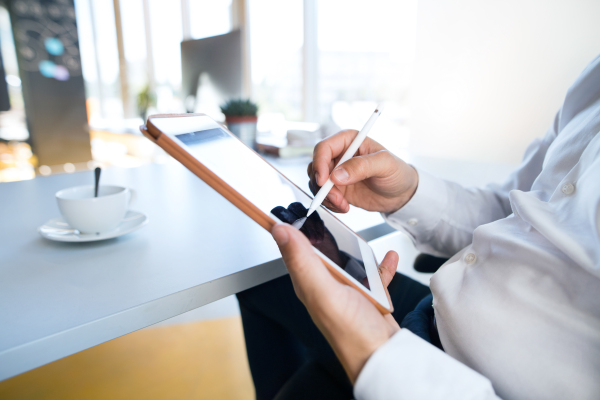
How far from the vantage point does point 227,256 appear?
485 millimetres

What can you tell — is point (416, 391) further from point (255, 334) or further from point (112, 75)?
point (112, 75)

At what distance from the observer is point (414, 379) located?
33 cm

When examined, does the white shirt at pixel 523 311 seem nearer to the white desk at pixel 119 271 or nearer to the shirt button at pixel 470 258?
the shirt button at pixel 470 258

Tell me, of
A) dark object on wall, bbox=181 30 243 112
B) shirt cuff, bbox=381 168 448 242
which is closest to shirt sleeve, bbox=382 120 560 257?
shirt cuff, bbox=381 168 448 242

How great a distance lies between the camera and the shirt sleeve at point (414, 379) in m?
0.32

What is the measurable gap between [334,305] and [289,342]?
1.51 feet

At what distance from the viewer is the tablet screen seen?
0.37 meters

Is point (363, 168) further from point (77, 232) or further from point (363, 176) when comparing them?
point (77, 232)

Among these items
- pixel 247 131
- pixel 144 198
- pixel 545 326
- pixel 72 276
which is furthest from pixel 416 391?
pixel 247 131

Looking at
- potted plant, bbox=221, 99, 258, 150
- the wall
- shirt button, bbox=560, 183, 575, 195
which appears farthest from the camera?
the wall

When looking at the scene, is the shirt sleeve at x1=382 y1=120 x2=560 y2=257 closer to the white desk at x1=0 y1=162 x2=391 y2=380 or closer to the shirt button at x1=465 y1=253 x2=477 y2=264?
the white desk at x1=0 y1=162 x2=391 y2=380

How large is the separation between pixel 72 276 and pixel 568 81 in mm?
2074

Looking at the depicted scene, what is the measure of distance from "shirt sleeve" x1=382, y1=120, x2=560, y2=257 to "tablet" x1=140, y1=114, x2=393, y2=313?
21 cm

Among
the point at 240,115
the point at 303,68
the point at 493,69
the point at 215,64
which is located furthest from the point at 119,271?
the point at 303,68
